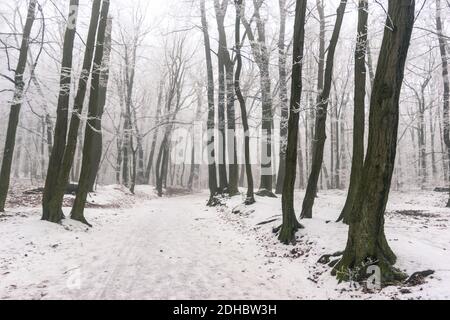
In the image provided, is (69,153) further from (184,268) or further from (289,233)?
(289,233)

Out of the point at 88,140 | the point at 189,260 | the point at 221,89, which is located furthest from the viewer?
the point at 221,89

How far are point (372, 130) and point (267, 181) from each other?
1412 cm

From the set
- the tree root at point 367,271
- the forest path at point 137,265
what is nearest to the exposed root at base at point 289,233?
the forest path at point 137,265

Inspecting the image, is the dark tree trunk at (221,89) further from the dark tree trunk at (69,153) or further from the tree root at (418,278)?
the tree root at (418,278)

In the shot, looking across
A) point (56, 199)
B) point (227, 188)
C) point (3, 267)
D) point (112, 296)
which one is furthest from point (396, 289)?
point (227, 188)

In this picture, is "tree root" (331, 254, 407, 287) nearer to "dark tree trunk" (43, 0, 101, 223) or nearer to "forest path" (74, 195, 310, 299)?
"forest path" (74, 195, 310, 299)

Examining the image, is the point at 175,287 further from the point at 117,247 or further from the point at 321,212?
the point at 321,212

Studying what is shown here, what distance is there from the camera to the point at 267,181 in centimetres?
2070

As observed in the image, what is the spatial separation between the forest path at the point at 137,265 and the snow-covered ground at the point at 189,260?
2 cm

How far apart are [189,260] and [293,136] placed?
421cm

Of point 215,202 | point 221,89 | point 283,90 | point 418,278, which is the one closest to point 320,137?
point 418,278

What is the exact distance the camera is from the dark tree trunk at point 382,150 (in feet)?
21.5

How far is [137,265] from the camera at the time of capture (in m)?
8.10
